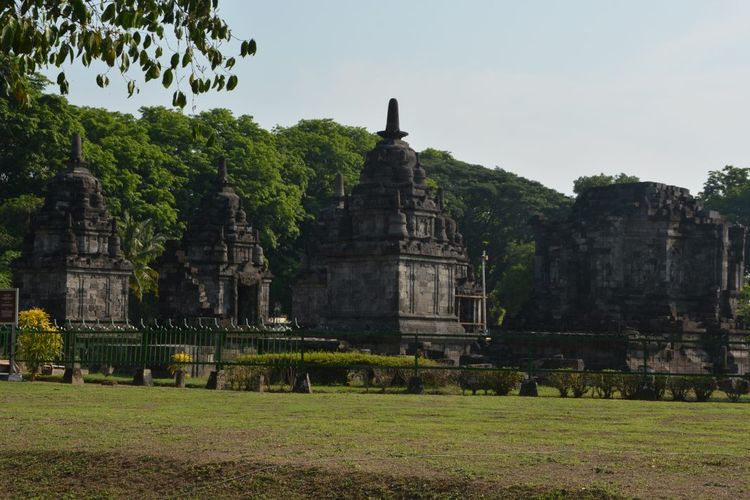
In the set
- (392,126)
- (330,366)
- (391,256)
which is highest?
(392,126)

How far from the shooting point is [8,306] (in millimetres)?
31172

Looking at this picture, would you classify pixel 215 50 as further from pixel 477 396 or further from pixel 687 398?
pixel 687 398

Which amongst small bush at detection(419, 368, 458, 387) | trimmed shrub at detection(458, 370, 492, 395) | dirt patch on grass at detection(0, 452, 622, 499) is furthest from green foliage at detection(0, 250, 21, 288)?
dirt patch on grass at detection(0, 452, 622, 499)

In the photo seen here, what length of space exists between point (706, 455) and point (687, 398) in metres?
13.1

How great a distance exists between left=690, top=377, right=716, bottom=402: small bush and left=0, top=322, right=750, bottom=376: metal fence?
901mm

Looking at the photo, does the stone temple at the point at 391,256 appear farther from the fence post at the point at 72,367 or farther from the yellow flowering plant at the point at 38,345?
the yellow flowering plant at the point at 38,345

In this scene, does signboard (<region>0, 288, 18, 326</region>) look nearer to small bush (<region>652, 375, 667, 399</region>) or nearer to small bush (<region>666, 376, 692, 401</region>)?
small bush (<region>652, 375, 667, 399</region>)

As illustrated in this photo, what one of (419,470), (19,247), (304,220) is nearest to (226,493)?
(419,470)

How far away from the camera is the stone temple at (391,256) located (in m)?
42.9

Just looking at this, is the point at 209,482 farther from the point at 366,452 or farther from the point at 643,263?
the point at 643,263

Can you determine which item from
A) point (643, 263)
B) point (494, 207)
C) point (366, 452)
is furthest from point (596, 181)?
point (366, 452)

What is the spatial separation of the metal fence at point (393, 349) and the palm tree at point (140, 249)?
671 inches

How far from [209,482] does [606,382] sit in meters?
15.1

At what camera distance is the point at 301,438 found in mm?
16672
